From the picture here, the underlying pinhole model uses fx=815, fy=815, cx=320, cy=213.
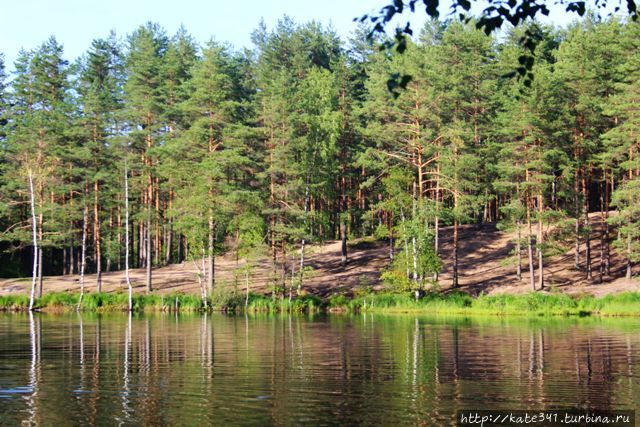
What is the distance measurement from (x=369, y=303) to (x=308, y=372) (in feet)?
117

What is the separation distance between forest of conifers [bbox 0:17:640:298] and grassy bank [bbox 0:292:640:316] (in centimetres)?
264

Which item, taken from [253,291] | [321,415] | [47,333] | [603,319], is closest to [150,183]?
[253,291]

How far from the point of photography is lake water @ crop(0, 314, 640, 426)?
1753 centimetres

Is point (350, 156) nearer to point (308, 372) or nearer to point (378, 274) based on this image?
point (378, 274)

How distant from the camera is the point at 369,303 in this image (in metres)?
60.0

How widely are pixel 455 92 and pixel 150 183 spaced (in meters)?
29.0

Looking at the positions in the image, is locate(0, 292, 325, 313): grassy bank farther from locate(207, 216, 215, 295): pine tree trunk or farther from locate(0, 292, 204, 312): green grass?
locate(207, 216, 215, 295): pine tree trunk

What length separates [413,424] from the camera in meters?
15.8

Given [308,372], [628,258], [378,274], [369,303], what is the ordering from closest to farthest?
[308,372], [628,258], [369,303], [378,274]

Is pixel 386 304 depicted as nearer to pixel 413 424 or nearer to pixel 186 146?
pixel 186 146

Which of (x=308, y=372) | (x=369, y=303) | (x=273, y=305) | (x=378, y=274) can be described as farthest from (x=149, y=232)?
(x=308, y=372)

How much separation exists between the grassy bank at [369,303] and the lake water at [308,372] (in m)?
9.40

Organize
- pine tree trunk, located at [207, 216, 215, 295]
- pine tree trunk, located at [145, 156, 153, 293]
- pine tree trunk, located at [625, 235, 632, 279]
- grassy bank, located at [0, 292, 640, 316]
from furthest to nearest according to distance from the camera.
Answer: pine tree trunk, located at [145, 156, 153, 293] < pine tree trunk, located at [207, 216, 215, 295] < pine tree trunk, located at [625, 235, 632, 279] < grassy bank, located at [0, 292, 640, 316]

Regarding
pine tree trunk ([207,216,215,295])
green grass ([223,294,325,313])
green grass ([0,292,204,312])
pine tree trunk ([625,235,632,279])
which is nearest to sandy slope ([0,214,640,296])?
pine tree trunk ([625,235,632,279])
